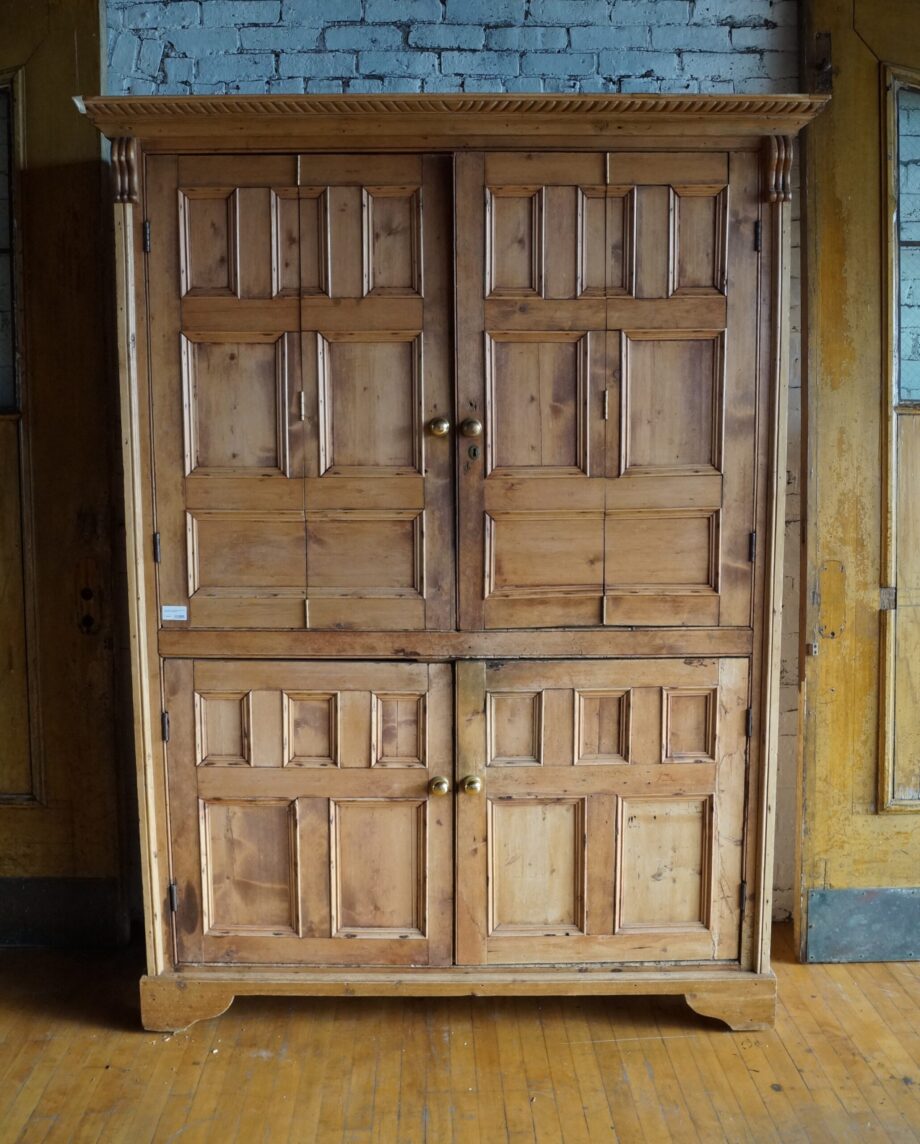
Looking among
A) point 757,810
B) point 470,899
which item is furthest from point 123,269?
point 757,810

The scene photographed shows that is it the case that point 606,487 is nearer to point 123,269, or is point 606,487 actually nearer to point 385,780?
point 385,780

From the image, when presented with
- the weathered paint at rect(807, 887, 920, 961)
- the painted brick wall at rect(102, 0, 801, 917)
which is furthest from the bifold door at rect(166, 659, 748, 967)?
the painted brick wall at rect(102, 0, 801, 917)

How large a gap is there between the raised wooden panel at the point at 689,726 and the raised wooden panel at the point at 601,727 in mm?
100

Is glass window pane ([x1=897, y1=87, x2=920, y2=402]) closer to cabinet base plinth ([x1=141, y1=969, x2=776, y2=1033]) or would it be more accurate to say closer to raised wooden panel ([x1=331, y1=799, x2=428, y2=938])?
cabinet base plinth ([x1=141, y1=969, x2=776, y2=1033])

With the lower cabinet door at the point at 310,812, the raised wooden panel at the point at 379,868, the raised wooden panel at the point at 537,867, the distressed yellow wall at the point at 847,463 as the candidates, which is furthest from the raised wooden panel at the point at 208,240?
the distressed yellow wall at the point at 847,463

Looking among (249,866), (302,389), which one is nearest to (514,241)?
(302,389)

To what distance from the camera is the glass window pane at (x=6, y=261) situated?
110 inches

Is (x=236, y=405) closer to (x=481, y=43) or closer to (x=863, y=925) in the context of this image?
(x=481, y=43)

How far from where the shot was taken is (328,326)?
7.65 feet

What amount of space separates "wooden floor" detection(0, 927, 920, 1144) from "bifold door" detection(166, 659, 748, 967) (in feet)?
0.68

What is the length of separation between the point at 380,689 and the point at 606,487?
2.50 ft

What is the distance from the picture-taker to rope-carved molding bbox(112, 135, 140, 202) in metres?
2.28

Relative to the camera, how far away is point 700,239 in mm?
2326

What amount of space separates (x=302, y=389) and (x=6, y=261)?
1.16 m
